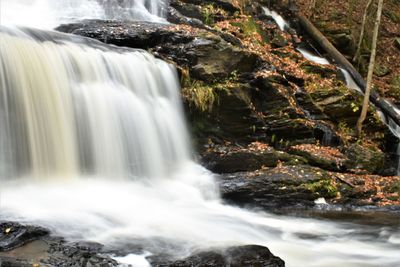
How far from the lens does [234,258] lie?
16.7ft

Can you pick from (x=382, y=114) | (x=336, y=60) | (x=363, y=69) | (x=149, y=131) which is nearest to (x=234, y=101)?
(x=149, y=131)

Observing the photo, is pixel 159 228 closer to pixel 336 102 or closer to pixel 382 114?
pixel 336 102

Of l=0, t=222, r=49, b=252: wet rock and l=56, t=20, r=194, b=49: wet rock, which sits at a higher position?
l=56, t=20, r=194, b=49: wet rock

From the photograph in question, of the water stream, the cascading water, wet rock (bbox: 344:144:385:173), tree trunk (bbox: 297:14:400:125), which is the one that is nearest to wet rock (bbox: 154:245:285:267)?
the cascading water

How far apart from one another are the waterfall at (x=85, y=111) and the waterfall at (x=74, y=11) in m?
3.59

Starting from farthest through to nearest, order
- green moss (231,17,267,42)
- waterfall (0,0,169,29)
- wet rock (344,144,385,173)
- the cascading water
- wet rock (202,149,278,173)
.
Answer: green moss (231,17,267,42), waterfall (0,0,169,29), wet rock (344,144,385,173), wet rock (202,149,278,173), the cascading water

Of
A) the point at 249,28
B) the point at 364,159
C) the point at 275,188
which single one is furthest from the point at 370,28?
the point at 275,188

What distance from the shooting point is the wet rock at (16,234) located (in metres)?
5.07

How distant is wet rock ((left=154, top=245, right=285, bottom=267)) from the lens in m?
4.99

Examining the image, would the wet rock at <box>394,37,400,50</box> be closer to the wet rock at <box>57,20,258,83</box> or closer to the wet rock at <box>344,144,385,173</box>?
the wet rock at <box>344,144,385,173</box>

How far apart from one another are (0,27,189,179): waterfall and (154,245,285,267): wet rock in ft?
13.0

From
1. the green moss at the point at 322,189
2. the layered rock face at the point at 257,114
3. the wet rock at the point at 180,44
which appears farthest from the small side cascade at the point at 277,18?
the green moss at the point at 322,189

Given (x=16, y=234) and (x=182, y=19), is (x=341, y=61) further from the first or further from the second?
(x=16, y=234)

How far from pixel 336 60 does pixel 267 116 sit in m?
6.57
